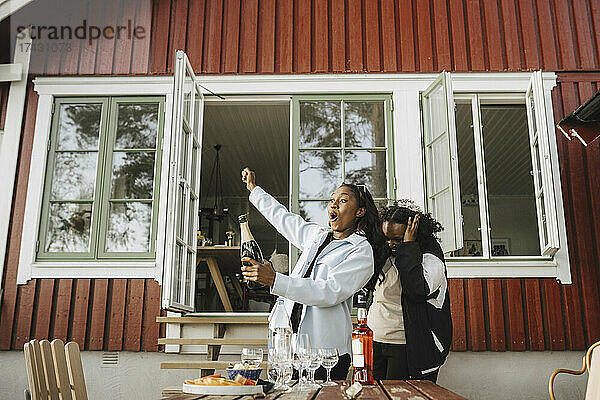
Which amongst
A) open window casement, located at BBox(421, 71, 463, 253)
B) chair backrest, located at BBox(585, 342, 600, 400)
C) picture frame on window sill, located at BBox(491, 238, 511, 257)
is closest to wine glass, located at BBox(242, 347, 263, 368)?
chair backrest, located at BBox(585, 342, 600, 400)

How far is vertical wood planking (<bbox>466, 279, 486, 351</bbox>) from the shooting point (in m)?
4.82

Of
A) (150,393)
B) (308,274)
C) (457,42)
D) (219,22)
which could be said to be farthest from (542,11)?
(150,393)

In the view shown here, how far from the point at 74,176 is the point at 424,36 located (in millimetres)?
3273

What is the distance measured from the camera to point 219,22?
5613 mm

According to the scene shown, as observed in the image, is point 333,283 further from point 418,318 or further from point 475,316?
point 475,316

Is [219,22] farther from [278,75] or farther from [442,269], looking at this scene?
[442,269]

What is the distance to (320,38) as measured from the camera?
5.55m

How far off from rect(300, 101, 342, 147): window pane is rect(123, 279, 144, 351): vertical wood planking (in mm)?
1792

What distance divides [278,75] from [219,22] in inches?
30.0

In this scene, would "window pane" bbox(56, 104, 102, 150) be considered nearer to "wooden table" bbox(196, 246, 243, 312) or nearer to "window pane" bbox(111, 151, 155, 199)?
"window pane" bbox(111, 151, 155, 199)

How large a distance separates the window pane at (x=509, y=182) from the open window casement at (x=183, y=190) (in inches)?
136

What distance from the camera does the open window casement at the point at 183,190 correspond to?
4.41 metres

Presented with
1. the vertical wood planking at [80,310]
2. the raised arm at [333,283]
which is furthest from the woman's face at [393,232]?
the vertical wood planking at [80,310]

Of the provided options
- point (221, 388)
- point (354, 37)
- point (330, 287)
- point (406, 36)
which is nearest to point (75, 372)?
point (221, 388)
